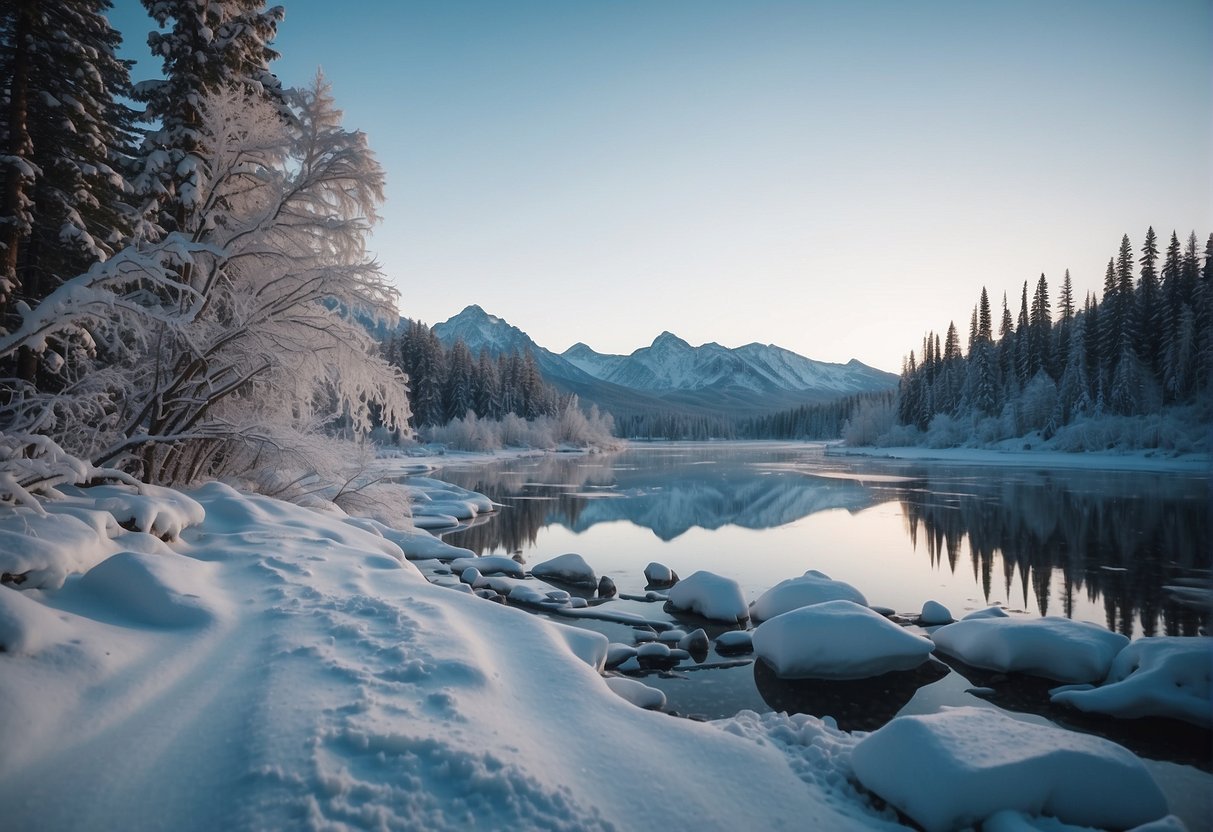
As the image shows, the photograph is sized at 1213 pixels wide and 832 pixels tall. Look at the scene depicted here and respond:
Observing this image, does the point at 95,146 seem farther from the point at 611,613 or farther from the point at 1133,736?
the point at 1133,736

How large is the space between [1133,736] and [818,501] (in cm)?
2357

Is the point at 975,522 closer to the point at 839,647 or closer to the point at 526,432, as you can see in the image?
the point at 839,647

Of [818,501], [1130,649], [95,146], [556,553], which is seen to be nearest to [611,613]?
[556,553]

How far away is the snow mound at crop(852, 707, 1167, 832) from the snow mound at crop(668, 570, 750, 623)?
5.82 metres

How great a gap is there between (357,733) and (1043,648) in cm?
878

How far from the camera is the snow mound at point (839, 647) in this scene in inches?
302

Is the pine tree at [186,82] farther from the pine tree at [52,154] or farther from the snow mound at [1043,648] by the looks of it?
the snow mound at [1043,648]

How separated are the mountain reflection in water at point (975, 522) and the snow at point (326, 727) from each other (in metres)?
9.58

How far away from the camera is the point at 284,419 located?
11688 mm

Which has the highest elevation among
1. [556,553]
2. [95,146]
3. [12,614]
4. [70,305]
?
[95,146]

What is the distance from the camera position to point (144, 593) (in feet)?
15.4

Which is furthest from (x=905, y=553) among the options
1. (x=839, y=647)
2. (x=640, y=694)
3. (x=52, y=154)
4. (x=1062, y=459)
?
(x=1062, y=459)

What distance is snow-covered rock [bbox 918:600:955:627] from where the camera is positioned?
1022 cm

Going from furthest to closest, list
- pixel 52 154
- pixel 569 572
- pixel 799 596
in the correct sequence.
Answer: pixel 569 572 → pixel 52 154 → pixel 799 596
